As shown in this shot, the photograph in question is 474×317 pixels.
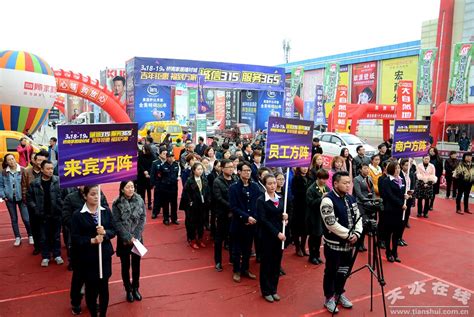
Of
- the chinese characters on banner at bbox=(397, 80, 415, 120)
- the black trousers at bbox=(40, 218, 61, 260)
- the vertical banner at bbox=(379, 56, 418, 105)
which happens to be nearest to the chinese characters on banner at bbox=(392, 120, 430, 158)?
the black trousers at bbox=(40, 218, 61, 260)

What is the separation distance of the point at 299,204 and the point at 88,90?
18.2 meters

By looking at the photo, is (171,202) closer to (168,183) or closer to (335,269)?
(168,183)

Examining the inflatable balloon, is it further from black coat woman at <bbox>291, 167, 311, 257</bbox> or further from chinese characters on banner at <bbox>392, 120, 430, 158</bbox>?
chinese characters on banner at <bbox>392, 120, 430, 158</bbox>

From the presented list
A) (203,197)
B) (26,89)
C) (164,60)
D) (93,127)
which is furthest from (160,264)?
(164,60)

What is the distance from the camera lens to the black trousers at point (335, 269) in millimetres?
4426

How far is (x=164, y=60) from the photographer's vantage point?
25.4 metres

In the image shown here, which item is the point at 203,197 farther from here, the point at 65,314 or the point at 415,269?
the point at 415,269

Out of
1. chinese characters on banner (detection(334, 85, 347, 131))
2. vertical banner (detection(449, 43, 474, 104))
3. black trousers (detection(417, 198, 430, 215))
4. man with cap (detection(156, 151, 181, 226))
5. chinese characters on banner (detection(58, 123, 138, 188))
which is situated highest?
vertical banner (detection(449, 43, 474, 104))

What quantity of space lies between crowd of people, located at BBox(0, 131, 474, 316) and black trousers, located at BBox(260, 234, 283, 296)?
0.01 m

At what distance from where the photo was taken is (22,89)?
52.4ft

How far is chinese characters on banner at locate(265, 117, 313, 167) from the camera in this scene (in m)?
5.34

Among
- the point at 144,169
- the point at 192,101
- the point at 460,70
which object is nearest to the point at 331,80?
the point at 192,101

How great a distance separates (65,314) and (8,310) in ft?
2.20

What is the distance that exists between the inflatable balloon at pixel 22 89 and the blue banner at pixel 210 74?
8.30 meters
